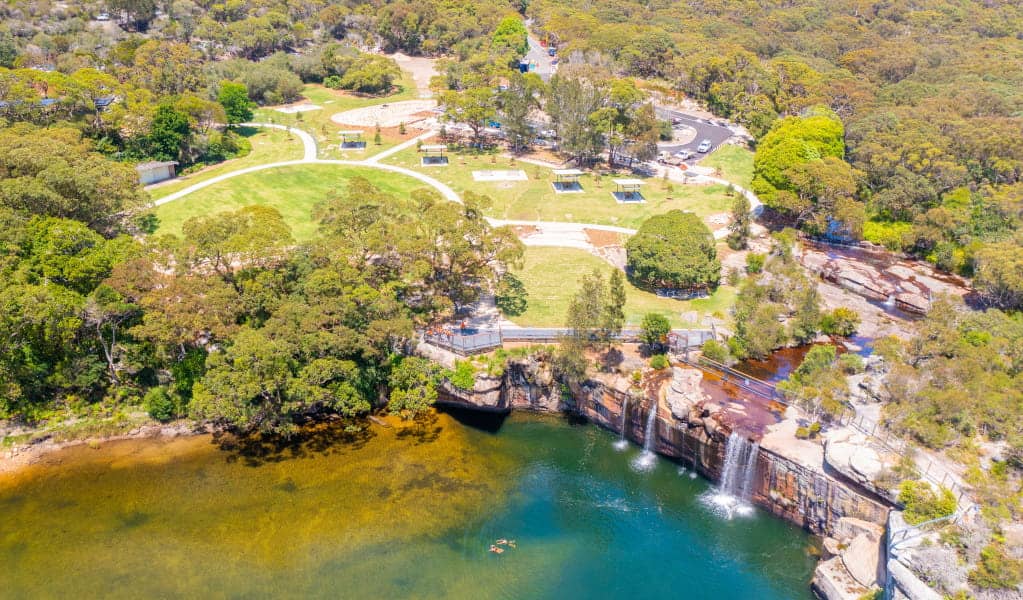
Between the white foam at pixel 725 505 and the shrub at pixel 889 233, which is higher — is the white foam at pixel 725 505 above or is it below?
below

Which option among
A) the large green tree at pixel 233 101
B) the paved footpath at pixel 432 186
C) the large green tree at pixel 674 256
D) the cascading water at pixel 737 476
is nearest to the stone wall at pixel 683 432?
the cascading water at pixel 737 476

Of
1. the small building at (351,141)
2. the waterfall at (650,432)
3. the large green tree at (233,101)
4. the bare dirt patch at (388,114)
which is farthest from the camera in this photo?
the bare dirt patch at (388,114)

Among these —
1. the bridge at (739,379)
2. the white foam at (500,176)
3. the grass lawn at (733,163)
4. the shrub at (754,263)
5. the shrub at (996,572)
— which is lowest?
the shrub at (996,572)

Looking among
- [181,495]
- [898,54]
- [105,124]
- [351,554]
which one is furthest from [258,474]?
[898,54]

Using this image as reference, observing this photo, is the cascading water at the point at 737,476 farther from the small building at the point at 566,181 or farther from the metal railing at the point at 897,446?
the small building at the point at 566,181

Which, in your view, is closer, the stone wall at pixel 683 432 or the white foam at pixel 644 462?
the stone wall at pixel 683 432

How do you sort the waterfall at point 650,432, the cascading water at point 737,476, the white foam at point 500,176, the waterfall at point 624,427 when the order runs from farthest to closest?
the white foam at point 500,176 → the waterfall at point 624,427 → the waterfall at point 650,432 → the cascading water at point 737,476

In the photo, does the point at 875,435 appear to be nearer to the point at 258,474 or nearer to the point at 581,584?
the point at 581,584
